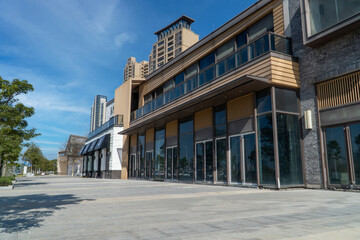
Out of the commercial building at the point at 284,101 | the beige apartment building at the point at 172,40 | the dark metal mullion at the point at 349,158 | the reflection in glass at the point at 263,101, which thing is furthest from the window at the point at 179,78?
the beige apartment building at the point at 172,40

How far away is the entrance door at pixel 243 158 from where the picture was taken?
41.8 ft

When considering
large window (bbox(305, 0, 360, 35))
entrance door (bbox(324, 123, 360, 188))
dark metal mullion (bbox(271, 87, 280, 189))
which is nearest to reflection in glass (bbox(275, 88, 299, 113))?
dark metal mullion (bbox(271, 87, 280, 189))

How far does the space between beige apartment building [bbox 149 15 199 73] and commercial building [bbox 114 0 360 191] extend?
96.4 m

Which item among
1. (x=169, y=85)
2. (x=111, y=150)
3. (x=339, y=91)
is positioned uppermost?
(x=169, y=85)

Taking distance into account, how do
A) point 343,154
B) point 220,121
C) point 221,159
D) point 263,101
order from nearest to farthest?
point 343,154 < point 263,101 < point 221,159 < point 220,121

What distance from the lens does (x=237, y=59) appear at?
1452 cm

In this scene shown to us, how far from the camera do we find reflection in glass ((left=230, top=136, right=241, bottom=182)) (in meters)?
Result: 13.7

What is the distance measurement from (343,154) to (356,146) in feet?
1.90

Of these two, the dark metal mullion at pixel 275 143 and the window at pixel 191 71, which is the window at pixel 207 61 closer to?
the window at pixel 191 71

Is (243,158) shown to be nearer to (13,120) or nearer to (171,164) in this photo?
(171,164)

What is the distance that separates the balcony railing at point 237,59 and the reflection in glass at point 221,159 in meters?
3.96

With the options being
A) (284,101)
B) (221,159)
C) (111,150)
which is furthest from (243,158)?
(111,150)

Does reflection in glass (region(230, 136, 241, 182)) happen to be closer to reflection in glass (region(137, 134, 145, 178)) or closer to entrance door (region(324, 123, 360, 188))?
→ entrance door (region(324, 123, 360, 188))

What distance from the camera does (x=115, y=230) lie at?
13.9 ft
